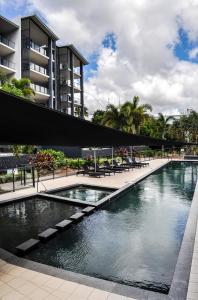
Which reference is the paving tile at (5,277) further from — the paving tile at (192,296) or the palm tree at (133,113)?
the palm tree at (133,113)

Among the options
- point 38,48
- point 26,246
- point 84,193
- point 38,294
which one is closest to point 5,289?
point 38,294

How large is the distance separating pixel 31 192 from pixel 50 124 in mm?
9853

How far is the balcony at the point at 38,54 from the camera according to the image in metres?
34.8

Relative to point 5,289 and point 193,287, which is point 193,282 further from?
point 5,289

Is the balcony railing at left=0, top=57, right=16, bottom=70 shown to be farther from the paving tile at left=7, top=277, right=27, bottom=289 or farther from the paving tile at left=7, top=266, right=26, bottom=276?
the paving tile at left=7, top=277, right=27, bottom=289

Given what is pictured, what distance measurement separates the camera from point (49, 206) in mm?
11695

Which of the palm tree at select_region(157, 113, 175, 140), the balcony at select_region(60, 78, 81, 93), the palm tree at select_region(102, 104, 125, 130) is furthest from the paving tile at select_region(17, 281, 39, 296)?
the palm tree at select_region(157, 113, 175, 140)

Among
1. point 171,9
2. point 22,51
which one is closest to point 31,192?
point 171,9

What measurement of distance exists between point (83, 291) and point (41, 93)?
3388cm

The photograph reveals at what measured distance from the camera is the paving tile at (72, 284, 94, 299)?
4.38 metres

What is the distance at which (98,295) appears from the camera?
14.4 ft

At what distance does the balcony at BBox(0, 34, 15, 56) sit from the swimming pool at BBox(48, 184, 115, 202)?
887 inches

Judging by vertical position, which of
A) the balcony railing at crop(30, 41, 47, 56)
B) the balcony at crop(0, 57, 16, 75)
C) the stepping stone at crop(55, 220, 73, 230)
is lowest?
the stepping stone at crop(55, 220, 73, 230)

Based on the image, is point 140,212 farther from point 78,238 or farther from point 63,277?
point 63,277
